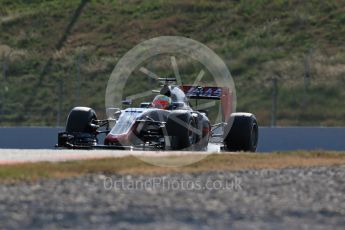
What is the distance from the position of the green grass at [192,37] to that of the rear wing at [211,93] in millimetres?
10464

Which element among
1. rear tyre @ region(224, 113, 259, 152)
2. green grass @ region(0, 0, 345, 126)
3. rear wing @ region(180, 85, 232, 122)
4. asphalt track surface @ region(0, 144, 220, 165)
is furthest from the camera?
green grass @ region(0, 0, 345, 126)

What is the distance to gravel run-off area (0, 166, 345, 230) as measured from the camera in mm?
10945

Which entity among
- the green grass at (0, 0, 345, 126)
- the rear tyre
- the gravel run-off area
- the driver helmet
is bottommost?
the gravel run-off area

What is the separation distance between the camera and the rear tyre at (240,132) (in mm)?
25984

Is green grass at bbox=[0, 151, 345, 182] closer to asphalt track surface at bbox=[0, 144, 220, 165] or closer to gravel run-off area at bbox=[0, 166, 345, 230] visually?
gravel run-off area at bbox=[0, 166, 345, 230]

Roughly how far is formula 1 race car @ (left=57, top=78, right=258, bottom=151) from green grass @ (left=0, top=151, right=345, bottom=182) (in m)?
2.89

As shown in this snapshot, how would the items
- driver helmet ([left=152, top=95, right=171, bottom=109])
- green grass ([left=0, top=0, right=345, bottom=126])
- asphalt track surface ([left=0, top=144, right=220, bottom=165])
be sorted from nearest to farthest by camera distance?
1. asphalt track surface ([left=0, top=144, right=220, bottom=165])
2. driver helmet ([left=152, top=95, right=171, bottom=109])
3. green grass ([left=0, top=0, right=345, bottom=126])

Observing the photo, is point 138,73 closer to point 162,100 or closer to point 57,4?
point 57,4

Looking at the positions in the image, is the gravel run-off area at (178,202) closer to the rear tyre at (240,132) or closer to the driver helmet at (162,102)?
the rear tyre at (240,132)

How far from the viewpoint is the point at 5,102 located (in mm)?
40406

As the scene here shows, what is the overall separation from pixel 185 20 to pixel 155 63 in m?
7.47

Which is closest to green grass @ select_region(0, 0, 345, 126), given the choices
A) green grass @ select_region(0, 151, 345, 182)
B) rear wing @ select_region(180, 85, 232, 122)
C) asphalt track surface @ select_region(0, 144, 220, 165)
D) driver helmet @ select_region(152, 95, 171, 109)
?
rear wing @ select_region(180, 85, 232, 122)

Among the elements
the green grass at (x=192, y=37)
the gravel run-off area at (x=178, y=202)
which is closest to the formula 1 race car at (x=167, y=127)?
the gravel run-off area at (x=178, y=202)

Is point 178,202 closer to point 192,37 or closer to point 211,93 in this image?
point 211,93
